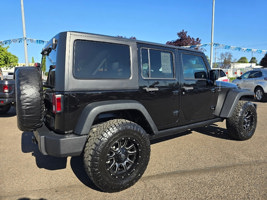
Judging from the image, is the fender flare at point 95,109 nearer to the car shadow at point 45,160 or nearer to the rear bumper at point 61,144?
the rear bumper at point 61,144


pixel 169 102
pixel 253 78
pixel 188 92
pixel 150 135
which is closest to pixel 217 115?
pixel 188 92

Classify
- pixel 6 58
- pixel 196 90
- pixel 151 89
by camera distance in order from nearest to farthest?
pixel 151 89
pixel 196 90
pixel 6 58

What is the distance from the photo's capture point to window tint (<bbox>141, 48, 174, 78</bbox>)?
2923mm

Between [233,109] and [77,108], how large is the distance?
9.75 ft

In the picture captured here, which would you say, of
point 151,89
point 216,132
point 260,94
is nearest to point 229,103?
point 216,132

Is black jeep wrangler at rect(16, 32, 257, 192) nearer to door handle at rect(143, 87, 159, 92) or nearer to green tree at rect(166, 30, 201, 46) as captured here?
door handle at rect(143, 87, 159, 92)

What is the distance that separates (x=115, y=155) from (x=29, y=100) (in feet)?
3.95

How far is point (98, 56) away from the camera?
251 cm

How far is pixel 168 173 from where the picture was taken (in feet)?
9.49

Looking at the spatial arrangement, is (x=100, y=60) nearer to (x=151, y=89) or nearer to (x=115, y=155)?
(x=151, y=89)

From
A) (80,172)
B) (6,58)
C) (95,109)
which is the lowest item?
(80,172)

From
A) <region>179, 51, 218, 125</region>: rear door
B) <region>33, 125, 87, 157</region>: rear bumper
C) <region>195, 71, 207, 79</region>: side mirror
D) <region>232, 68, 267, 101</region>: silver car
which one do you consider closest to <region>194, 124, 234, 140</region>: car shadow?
<region>179, 51, 218, 125</region>: rear door

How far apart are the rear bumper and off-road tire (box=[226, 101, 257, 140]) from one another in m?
3.10

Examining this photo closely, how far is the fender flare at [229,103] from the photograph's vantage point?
3.82m
